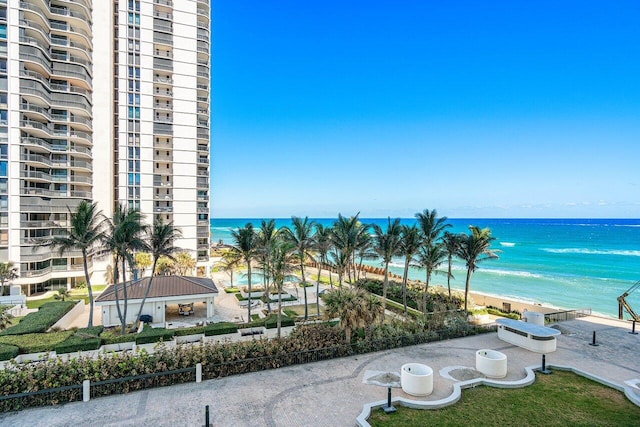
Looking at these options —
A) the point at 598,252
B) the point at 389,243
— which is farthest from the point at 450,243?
the point at 598,252

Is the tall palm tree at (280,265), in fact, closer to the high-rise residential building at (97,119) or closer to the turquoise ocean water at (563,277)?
the high-rise residential building at (97,119)

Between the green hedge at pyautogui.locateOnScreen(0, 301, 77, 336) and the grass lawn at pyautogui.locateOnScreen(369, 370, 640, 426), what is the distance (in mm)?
20609

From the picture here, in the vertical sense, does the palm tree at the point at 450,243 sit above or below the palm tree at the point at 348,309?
above

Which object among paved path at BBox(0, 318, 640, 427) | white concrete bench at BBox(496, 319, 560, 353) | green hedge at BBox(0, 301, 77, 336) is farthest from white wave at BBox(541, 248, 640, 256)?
green hedge at BBox(0, 301, 77, 336)

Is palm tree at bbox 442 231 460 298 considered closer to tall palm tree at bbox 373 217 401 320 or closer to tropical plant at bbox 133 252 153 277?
tall palm tree at bbox 373 217 401 320

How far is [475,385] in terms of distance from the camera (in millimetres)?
14805

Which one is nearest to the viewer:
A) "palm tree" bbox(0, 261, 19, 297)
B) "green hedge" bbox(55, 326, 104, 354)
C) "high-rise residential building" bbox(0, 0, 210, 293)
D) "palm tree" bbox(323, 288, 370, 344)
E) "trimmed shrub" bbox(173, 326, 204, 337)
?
"green hedge" bbox(55, 326, 104, 354)

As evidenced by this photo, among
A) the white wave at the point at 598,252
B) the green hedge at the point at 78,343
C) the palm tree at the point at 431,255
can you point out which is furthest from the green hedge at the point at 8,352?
the white wave at the point at 598,252

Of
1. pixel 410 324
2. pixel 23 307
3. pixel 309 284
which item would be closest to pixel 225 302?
pixel 309 284

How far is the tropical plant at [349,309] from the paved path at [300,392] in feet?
5.70

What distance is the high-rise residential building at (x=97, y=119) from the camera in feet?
109

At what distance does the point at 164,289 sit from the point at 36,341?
8889 mm

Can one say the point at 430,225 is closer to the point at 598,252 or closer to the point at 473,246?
the point at 473,246

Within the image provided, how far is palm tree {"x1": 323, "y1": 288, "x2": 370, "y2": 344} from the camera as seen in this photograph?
1795 centimetres
